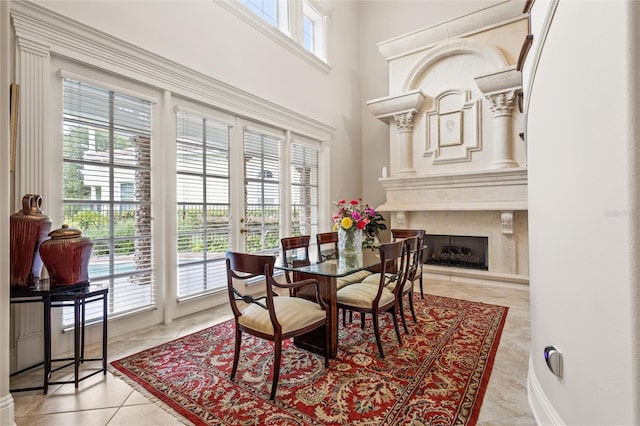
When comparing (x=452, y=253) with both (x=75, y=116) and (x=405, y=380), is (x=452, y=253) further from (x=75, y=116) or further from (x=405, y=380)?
(x=75, y=116)

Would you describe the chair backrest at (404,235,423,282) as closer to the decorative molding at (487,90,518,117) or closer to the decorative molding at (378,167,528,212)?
the decorative molding at (378,167,528,212)

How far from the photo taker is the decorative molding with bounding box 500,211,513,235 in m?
4.25

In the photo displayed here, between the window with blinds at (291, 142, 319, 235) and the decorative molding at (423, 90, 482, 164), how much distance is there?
1.93 metres

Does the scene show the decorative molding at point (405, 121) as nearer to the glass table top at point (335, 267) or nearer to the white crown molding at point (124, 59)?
the white crown molding at point (124, 59)

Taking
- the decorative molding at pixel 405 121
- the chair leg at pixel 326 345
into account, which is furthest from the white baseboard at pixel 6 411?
the decorative molding at pixel 405 121

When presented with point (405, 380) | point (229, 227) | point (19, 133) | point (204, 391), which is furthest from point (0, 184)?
point (405, 380)

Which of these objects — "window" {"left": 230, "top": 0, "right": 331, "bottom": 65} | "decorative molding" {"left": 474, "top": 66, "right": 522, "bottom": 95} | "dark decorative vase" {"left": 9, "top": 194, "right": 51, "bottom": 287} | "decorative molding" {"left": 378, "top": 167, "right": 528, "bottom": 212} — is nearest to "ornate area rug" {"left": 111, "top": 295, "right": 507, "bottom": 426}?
"dark decorative vase" {"left": 9, "top": 194, "right": 51, "bottom": 287}

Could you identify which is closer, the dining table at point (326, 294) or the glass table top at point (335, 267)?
the glass table top at point (335, 267)

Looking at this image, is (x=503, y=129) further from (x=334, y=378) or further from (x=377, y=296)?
Result: (x=334, y=378)

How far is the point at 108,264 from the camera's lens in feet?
8.18

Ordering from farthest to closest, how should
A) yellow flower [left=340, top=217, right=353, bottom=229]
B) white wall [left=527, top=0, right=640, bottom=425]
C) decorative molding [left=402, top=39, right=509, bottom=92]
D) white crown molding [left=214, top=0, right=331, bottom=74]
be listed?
decorative molding [left=402, top=39, right=509, bottom=92]
white crown molding [left=214, top=0, right=331, bottom=74]
yellow flower [left=340, top=217, right=353, bottom=229]
white wall [left=527, top=0, right=640, bottom=425]

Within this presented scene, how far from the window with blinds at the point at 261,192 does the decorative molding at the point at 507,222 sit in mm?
3213

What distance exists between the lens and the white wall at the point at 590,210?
2.63 ft

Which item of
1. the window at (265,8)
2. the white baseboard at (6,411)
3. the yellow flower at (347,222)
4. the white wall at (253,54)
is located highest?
the window at (265,8)
